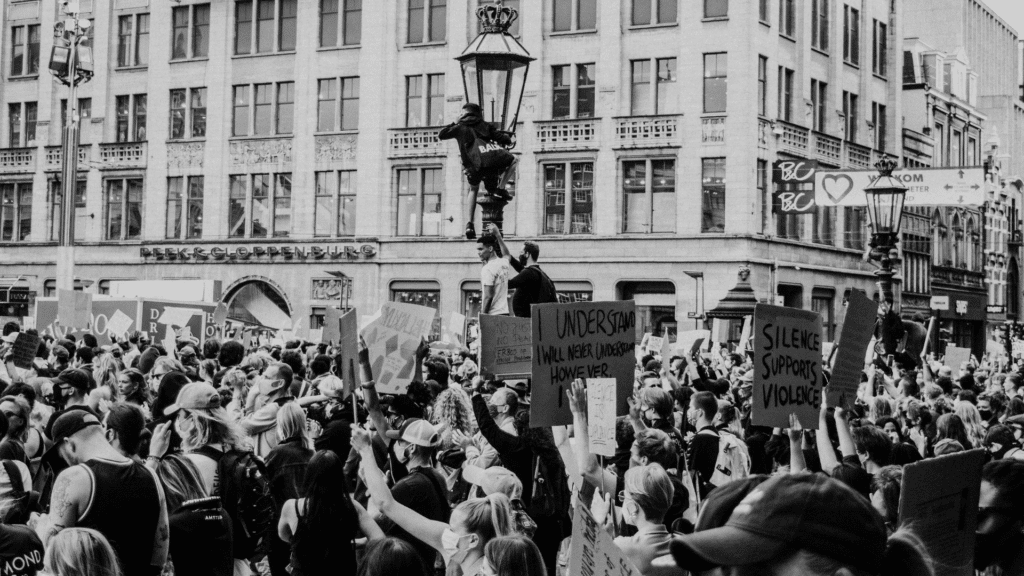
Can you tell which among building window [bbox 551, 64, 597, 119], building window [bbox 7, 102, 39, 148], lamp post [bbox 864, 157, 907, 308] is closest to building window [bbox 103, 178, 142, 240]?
building window [bbox 7, 102, 39, 148]

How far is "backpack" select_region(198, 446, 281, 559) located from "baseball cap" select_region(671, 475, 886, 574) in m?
4.59

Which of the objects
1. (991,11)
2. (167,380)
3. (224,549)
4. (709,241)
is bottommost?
(224,549)

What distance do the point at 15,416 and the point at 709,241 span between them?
105 feet

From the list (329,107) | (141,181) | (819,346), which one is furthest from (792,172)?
(819,346)

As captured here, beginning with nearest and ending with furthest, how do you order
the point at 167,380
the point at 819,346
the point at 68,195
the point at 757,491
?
the point at 757,491
the point at 819,346
the point at 167,380
the point at 68,195

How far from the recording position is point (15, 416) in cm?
818

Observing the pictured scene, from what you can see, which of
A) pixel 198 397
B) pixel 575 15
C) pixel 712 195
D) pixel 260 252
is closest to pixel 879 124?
pixel 712 195

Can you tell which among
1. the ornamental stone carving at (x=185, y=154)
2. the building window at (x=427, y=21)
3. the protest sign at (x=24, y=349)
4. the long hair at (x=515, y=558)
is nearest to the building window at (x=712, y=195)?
the building window at (x=427, y=21)

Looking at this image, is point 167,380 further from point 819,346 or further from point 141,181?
point 141,181

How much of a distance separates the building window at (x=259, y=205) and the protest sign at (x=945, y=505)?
4204 centimetres

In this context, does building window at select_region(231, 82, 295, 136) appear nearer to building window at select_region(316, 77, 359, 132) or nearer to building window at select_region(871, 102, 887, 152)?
building window at select_region(316, 77, 359, 132)

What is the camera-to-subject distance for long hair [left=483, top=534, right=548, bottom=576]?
4.51 meters

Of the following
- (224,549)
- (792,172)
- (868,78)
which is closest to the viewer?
(224,549)

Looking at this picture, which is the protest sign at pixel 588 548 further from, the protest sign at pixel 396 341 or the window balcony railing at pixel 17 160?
the window balcony railing at pixel 17 160
